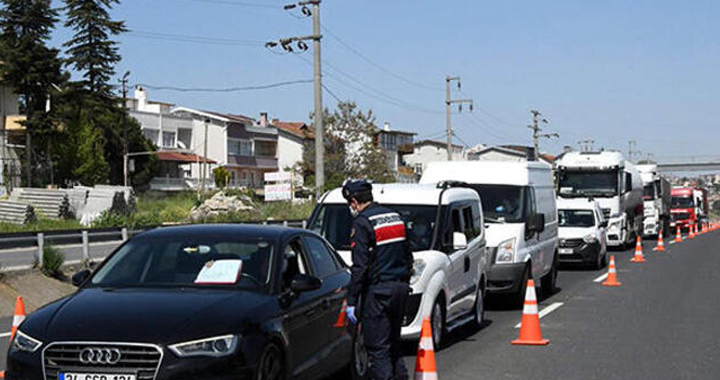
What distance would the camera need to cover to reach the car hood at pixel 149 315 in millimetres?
6371

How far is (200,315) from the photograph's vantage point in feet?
21.7

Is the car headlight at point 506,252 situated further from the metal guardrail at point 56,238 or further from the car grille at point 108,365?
the car grille at point 108,365

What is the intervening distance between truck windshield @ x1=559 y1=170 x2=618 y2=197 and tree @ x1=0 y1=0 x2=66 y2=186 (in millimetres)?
41942

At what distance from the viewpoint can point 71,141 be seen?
7438 cm

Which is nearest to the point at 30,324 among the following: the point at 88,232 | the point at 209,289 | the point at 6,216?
the point at 209,289

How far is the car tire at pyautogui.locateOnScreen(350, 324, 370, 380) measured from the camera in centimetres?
902

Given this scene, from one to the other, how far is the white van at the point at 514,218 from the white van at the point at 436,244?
83.3 inches

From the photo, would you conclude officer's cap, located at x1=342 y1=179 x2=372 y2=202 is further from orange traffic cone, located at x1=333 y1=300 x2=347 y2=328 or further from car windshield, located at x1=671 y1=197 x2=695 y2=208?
car windshield, located at x1=671 y1=197 x2=695 y2=208

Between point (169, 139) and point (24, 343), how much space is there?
305ft

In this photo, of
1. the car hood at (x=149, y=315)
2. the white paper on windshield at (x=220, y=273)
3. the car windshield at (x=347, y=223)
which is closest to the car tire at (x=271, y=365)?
the car hood at (x=149, y=315)

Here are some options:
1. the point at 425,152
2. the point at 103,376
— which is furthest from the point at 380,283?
the point at 425,152

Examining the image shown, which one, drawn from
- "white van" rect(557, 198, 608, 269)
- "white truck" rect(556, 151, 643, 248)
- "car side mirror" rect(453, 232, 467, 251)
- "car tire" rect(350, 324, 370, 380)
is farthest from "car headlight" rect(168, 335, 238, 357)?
"white truck" rect(556, 151, 643, 248)

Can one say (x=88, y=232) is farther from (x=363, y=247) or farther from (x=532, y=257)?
(x=363, y=247)

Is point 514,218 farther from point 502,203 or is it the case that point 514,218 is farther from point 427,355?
point 427,355
